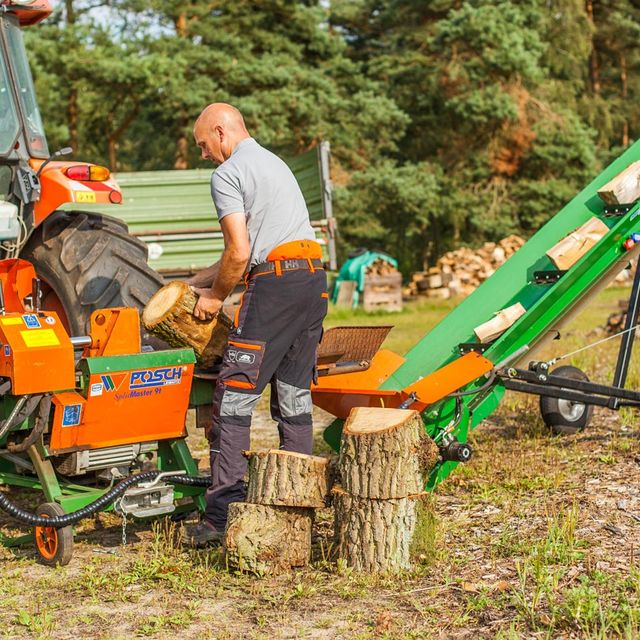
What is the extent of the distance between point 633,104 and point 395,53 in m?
8.08

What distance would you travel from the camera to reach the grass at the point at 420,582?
3268 millimetres

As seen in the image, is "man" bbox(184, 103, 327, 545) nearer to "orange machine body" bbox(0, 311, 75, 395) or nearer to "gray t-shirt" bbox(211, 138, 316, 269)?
"gray t-shirt" bbox(211, 138, 316, 269)

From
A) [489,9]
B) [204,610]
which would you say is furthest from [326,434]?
[489,9]

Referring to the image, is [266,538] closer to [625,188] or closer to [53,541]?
[53,541]

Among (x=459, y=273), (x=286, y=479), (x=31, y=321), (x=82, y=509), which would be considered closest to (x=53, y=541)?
(x=82, y=509)

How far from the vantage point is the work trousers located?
13.6ft

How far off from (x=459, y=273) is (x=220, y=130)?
56.6ft

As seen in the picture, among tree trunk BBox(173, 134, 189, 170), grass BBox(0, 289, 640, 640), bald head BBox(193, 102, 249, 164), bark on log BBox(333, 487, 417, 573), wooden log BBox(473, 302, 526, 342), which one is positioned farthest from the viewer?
tree trunk BBox(173, 134, 189, 170)

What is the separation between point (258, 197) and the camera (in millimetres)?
4180

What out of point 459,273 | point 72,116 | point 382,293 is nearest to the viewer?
point 382,293

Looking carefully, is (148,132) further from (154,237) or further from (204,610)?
(204,610)

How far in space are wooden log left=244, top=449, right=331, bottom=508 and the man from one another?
0.95ft

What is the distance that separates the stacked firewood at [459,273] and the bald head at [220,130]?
1626 centimetres

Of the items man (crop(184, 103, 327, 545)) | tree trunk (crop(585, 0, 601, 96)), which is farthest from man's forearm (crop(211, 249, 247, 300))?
tree trunk (crop(585, 0, 601, 96))
